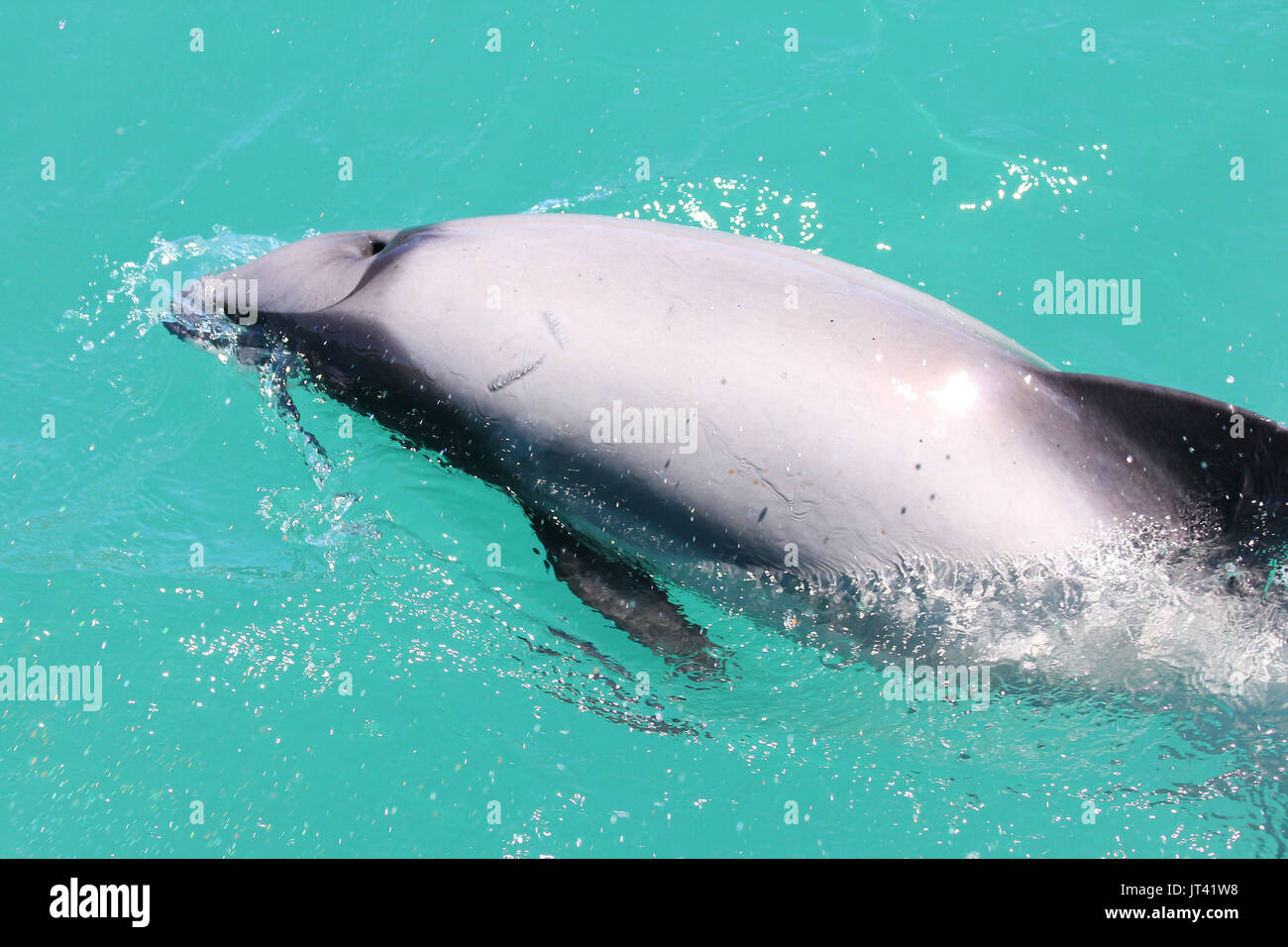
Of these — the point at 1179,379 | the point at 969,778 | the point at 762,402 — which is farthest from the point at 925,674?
the point at 1179,379

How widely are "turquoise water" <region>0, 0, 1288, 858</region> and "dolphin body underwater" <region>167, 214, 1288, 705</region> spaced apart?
57 cm

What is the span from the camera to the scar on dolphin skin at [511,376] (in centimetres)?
466

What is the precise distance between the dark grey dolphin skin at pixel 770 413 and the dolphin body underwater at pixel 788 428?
10 mm

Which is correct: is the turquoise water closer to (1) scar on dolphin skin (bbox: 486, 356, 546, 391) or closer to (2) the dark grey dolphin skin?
(2) the dark grey dolphin skin

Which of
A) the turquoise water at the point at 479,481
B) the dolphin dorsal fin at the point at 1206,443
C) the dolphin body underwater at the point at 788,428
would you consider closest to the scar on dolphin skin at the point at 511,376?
the dolphin body underwater at the point at 788,428

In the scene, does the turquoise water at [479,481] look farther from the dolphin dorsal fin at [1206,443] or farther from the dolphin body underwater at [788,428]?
the dolphin dorsal fin at [1206,443]

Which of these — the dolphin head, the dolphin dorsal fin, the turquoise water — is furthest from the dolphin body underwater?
the turquoise water

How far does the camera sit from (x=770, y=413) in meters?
4.49

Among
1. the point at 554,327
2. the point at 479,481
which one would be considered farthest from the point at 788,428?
the point at 479,481

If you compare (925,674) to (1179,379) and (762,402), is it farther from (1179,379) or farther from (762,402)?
(1179,379)

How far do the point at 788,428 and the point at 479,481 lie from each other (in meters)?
1.77

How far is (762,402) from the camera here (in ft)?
14.8

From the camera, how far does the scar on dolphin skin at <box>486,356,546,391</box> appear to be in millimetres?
4656
